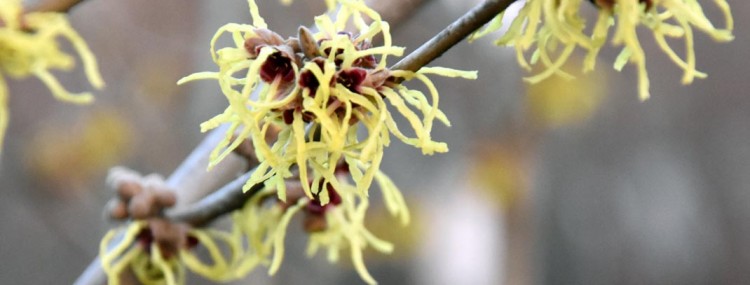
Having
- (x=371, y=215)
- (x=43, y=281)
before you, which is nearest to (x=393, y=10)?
(x=371, y=215)

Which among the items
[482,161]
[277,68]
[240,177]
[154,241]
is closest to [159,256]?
[154,241]

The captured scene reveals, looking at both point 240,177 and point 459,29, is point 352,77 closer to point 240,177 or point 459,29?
point 459,29

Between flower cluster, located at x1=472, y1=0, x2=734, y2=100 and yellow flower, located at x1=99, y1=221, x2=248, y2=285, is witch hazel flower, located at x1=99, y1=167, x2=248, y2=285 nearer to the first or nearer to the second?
yellow flower, located at x1=99, y1=221, x2=248, y2=285

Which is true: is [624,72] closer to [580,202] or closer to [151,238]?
[580,202]

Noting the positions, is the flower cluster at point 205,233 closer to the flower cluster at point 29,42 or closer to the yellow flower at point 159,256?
the yellow flower at point 159,256

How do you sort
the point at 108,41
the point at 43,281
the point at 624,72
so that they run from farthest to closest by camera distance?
the point at 624,72 → the point at 43,281 → the point at 108,41

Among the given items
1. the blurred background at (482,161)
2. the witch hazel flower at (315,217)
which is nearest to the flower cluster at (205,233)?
the witch hazel flower at (315,217)

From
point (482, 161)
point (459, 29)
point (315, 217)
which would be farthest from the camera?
point (482, 161)
